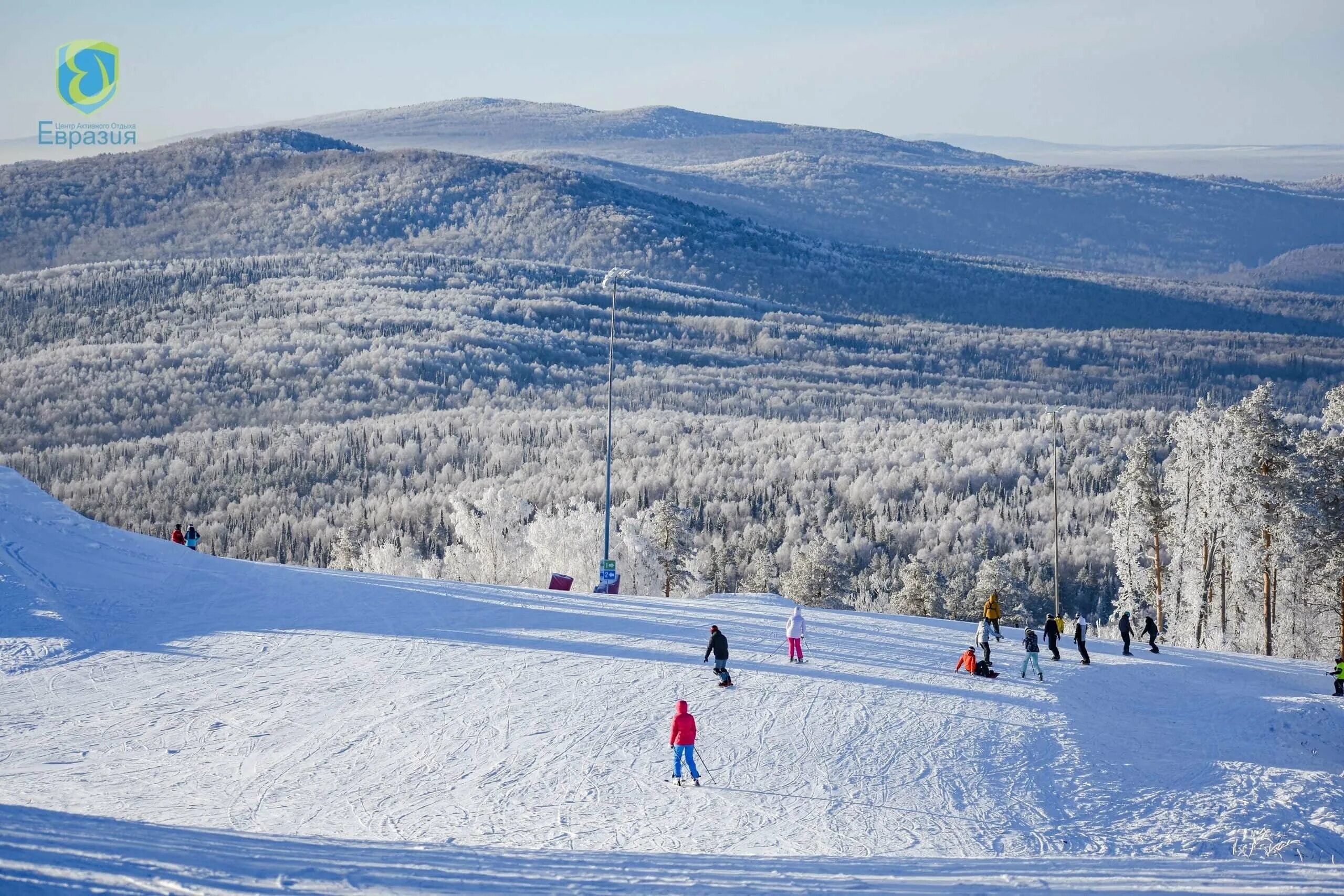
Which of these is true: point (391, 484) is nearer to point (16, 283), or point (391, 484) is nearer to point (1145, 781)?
point (1145, 781)

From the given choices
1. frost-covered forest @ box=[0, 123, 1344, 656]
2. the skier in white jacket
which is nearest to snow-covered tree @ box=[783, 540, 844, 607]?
frost-covered forest @ box=[0, 123, 1344, 656]

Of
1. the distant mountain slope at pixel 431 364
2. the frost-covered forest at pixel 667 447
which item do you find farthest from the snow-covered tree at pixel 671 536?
the distant mountain slope at pixel 431 364

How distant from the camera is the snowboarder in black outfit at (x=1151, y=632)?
1127 inches

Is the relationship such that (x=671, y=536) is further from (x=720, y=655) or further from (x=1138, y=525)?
(x=720, y=655)

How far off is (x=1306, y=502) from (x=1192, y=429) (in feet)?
20.9

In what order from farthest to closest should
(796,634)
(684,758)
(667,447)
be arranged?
(667,447), (796,634), (684,758)

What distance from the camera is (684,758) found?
703 inches

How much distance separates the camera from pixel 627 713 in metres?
20.8

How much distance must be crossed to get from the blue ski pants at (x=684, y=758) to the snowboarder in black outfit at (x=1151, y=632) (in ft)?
49.7

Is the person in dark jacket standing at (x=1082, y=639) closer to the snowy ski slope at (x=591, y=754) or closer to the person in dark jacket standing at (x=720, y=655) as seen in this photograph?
the snowy ski slope at (x=591, y=754)

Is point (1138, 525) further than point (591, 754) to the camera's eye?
Yes

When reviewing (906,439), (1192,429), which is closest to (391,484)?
(906,439)

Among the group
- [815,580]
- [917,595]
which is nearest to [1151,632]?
[917,595]

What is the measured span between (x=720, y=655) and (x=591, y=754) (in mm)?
3998
